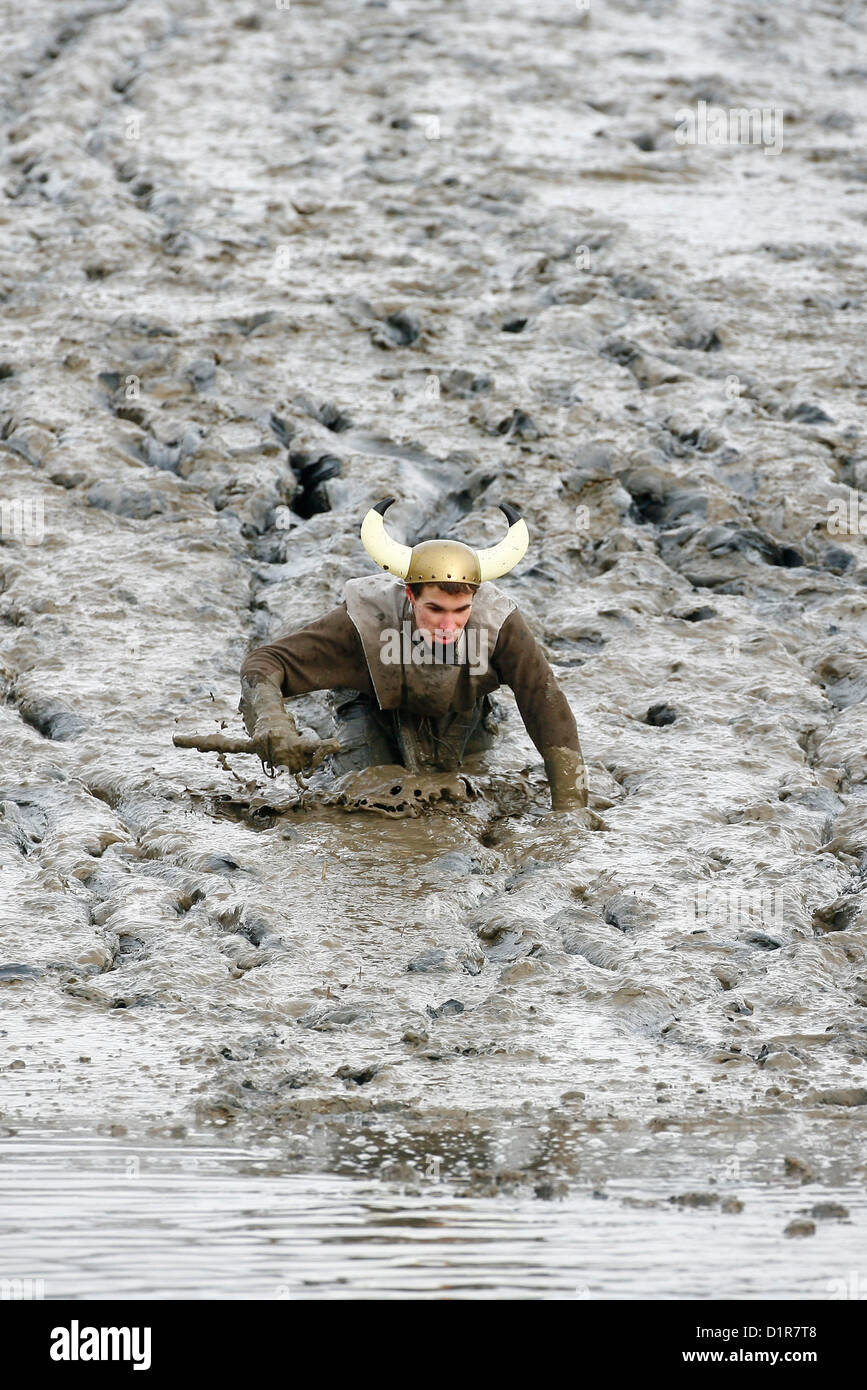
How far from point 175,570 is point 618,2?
1089 cm

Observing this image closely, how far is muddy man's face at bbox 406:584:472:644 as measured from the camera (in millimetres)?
5809

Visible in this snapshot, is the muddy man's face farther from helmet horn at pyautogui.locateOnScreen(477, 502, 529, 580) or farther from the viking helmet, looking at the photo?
helmet horn at pyautogui.locateOnScreen(477, 502, 529, 580)

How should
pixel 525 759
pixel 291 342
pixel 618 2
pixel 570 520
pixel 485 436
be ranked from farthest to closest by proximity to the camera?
pixel 618 2
pixel 291 342
pixel 485 436
pixel 570 520
pixel 525 759

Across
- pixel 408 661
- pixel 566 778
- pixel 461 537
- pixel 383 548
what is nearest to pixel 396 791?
pixel 408 661

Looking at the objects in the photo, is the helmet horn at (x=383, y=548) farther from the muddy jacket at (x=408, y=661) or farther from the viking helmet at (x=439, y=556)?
the muddy jacket at (x=408, y=661)

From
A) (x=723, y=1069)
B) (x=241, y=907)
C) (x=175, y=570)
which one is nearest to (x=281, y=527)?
(x=175, y=570)

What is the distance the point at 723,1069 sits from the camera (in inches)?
167

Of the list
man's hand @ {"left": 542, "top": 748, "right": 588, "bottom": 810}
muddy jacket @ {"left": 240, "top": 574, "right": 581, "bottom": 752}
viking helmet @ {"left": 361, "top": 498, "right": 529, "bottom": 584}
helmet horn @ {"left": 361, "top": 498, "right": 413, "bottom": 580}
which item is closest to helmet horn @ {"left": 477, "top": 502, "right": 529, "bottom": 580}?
viking helmet @ {"left": 361, "top": 498, "right": 529, "bottom": 584}

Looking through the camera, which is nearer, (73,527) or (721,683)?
(721,683)

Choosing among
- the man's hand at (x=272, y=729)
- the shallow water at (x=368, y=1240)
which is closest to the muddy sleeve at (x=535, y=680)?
the man's hand at (x=272, y=729)

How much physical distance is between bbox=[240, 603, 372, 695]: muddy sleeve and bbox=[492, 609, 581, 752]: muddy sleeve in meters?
0.50

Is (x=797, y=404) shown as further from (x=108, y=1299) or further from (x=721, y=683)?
(x=108, y=1299)

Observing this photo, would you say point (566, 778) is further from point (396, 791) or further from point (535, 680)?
point (396, 791)

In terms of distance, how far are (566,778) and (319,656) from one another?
96 centimetres
